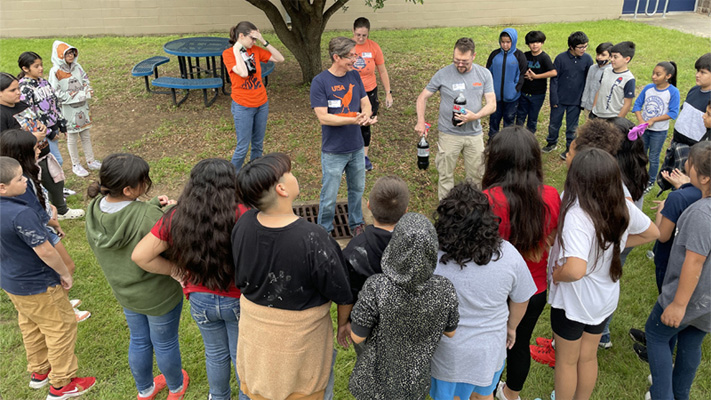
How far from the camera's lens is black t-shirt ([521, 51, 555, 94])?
6387 millimetres

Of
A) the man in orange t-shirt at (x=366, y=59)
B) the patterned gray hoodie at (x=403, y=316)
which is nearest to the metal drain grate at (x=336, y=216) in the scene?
the man in orange t-shirt at (x=366, y=59)

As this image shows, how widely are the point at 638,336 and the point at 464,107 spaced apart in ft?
8.32

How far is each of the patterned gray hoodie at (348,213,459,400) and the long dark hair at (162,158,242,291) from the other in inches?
31.2

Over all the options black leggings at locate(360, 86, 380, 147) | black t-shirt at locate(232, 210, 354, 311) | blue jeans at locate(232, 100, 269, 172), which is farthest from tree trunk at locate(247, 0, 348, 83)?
black t-shirt at locate(232, 210, 354, 311)

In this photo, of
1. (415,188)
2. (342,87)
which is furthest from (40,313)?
(415,188)

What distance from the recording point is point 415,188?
597 cm

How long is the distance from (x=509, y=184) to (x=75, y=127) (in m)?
5.47

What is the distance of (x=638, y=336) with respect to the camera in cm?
377

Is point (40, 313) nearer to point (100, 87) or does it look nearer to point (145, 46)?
point (100, 87)

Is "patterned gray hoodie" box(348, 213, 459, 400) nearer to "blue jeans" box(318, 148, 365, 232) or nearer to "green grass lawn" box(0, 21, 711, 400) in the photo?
"green grass lawn" box(0, 21, 711, 400)

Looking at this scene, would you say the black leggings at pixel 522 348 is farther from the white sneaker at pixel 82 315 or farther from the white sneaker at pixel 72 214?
the white sneaker at pixel 72 214

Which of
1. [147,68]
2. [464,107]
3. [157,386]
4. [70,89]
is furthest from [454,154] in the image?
[147,68]

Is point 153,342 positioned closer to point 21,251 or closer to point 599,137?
point 21,251

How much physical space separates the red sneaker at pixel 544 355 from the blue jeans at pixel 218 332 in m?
2.09
